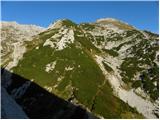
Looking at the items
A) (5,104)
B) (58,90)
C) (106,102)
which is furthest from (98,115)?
(5,104)

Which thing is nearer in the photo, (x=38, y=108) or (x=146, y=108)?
(x=38, y=108)

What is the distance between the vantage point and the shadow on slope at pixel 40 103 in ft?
507

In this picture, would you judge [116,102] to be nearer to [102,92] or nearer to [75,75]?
[102,92]

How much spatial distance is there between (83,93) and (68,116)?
35091mm

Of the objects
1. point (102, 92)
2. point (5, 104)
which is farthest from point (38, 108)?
point (5, 104)

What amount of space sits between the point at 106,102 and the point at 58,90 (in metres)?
23.9

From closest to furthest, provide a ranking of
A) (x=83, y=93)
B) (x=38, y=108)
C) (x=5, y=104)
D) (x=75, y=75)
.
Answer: (x=5, y=104), (x=38, y=108), (x=83, y=93), (x=75, y=75)

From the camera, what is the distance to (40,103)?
165 meters

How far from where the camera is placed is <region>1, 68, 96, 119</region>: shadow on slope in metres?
155

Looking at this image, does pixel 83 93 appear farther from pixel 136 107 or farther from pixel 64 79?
pixel 136 107

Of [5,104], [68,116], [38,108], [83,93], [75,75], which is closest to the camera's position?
[5,104]

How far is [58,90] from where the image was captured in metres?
187

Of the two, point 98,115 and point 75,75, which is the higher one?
point 75,75

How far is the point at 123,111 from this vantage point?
591 ft
